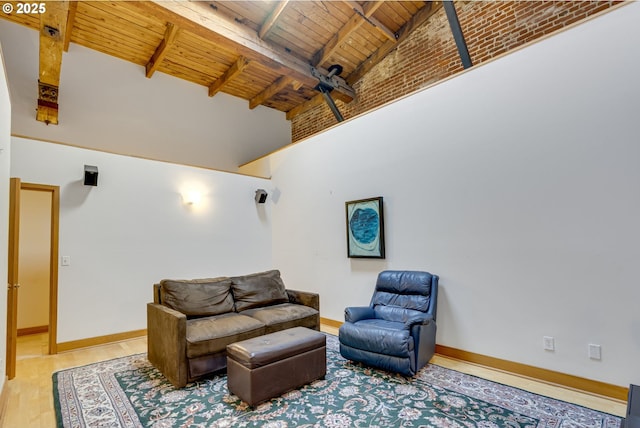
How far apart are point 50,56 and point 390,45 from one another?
4.78 metres

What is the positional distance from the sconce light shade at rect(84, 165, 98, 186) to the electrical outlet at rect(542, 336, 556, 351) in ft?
17.4

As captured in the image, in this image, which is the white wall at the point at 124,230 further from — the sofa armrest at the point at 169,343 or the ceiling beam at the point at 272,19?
the ceiling beam at the point at 272,19

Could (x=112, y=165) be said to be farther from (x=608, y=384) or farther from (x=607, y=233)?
(x=608, y=384)

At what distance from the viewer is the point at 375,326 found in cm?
300

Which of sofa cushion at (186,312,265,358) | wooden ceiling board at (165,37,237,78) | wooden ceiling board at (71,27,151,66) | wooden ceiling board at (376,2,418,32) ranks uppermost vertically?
wooden ceiling board at (376,2,418,32)

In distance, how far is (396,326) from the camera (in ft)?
9.76

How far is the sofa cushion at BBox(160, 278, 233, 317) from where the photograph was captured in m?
3.21

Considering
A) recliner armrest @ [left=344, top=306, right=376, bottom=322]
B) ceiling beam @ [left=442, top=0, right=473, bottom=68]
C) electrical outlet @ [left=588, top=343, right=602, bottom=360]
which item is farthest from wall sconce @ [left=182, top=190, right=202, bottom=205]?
electrical outlet @ [left=588, top=343, right=602, bottom=360]

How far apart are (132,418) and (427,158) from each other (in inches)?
145

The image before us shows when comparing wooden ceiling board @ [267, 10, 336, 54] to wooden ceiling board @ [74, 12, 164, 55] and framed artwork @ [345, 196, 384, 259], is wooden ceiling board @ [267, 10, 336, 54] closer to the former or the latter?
wooden ceiling board @ [74, 12, 164, 55]

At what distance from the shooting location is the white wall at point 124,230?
3.77 m

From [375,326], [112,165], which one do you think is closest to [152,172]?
[112,165]

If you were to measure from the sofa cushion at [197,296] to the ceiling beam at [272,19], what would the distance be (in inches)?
138

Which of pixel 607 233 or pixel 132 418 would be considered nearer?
pixel 132 418
